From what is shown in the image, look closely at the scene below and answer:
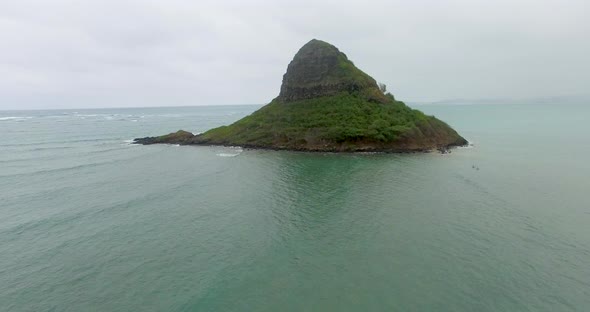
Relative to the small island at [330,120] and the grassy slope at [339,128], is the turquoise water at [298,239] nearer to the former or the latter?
the grassy slope at [339,128]

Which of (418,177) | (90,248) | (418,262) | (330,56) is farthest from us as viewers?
(330,56)

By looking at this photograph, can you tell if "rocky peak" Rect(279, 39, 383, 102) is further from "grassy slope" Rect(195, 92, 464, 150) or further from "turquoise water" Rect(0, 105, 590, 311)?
"turquoise water" Rect(0, 105, 590, 311)

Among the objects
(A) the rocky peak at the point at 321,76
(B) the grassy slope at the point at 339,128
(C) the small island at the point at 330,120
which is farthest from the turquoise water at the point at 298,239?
(A) the rocky peak at the point at 321,76

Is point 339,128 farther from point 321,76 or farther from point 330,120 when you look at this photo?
point 321,76

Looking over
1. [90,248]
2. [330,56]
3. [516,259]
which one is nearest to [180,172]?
[90,248]

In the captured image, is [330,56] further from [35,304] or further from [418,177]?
[35,304]

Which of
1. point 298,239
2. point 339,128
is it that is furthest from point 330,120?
point 298,239

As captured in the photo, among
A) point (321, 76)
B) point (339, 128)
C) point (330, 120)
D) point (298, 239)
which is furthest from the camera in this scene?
point (321, 76)
